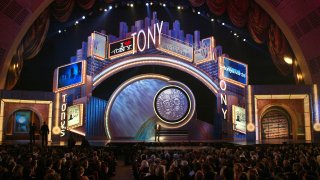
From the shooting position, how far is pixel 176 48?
94.8ft

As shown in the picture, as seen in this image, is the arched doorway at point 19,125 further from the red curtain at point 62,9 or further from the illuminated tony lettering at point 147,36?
the illuminated tony lettering at point 147,36

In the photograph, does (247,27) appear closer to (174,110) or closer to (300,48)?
(300,48)

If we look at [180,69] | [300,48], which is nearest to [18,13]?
[180,69]

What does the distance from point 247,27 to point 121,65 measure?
1043cm

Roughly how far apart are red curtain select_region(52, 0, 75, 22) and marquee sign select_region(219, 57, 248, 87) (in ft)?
39.3

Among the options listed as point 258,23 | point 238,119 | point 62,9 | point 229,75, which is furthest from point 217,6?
point 62,9

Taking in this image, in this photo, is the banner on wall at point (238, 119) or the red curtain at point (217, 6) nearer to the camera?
the red curtain at point (217, 6)

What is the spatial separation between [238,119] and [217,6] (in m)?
8.72

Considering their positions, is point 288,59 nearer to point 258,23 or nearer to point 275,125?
point 258,23

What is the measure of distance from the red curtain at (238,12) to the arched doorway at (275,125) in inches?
280

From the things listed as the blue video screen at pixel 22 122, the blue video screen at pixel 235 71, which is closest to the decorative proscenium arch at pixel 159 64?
the blue video screen at pixel 235 71

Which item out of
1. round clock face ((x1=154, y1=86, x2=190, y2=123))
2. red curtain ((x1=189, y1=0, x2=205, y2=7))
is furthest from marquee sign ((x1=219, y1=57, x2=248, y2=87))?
red curtain ((x1=189, y1=0, x2=205, y2=7))

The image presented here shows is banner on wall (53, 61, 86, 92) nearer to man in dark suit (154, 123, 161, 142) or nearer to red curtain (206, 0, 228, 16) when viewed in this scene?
man in dark suit (154, 123, 161, 142)

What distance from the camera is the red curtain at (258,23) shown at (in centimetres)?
2725
